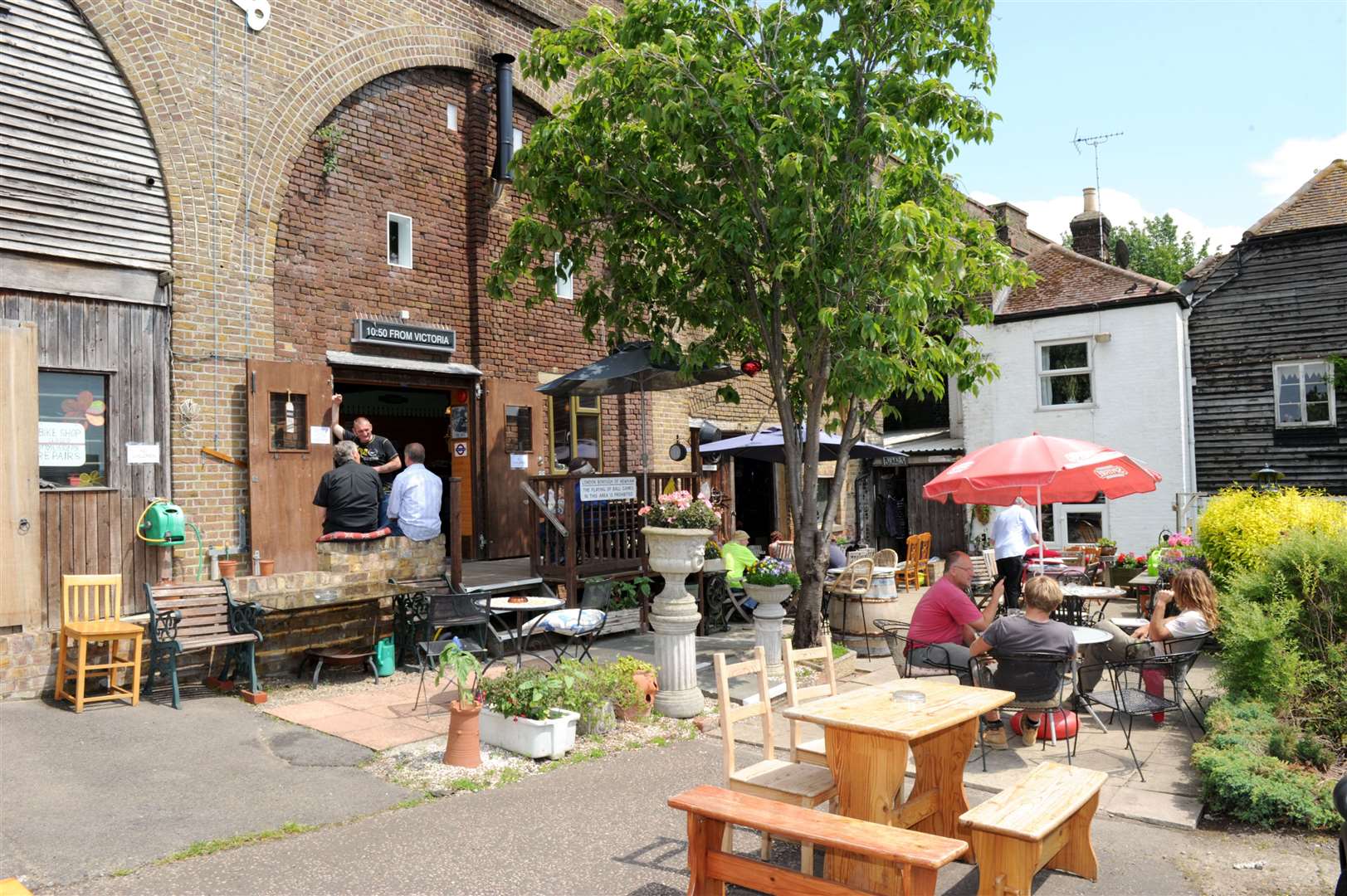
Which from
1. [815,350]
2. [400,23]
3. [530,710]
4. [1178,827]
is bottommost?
[1178,827]

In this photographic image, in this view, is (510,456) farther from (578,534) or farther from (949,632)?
(949,632)

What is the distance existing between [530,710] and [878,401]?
225 inches

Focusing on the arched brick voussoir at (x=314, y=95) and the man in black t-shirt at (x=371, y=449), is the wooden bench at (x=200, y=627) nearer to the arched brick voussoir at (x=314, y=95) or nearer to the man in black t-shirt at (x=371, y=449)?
the man in black t-shirt at (x=371, y=449)

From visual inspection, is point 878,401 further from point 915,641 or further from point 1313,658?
point 1313,658

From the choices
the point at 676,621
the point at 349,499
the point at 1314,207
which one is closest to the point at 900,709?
the point at 676,621

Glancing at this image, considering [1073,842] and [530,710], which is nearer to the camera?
[1073,842]

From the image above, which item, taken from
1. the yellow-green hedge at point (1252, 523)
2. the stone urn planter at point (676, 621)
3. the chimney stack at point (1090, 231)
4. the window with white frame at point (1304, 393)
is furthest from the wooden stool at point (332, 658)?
the chimney stack at point (1090, 231)

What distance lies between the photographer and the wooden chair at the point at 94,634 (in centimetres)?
746

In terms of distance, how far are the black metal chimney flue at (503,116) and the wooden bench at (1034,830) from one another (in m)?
10.2

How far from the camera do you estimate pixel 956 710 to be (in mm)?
4848

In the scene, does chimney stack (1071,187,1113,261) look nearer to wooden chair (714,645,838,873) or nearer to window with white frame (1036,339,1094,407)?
window with white frame (1036,339,1094,407)

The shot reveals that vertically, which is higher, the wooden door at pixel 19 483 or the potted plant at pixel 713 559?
the wooden door at pixel 19 483

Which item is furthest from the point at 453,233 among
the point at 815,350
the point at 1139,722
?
the point at 1139,722

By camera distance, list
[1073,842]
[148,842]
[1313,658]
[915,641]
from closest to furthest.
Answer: [1073,842] → [148,842] → [1313,658] → [915,641]
